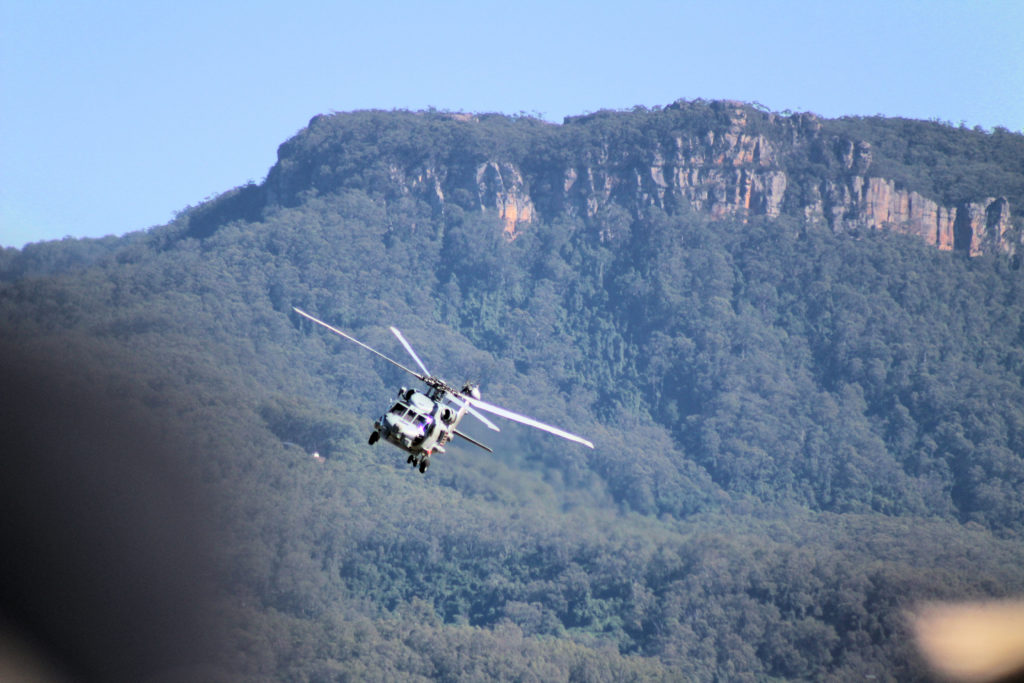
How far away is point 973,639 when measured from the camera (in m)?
126

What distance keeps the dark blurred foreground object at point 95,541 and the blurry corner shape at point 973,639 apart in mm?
52866

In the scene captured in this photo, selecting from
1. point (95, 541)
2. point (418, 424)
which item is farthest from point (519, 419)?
point (95, 541)

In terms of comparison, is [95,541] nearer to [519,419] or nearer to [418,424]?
[418,424]

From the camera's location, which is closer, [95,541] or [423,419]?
[423,419]

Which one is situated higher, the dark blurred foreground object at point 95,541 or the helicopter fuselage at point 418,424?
Answer: the helicopter fuselage at point 418,424

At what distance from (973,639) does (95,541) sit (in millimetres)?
64218

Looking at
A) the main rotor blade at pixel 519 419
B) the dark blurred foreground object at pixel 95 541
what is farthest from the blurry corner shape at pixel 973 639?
the dark blurred foreground object at pixel 95 541

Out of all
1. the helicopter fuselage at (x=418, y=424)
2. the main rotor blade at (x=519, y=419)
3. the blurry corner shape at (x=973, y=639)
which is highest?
the main rotor blade at (x=519, y=419)

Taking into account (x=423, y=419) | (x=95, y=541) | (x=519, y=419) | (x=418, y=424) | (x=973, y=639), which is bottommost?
(x=973, y=639)

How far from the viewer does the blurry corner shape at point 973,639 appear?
4264 inches

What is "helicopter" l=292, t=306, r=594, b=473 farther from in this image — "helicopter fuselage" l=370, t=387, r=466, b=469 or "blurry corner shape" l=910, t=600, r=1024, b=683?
"blurry corner shape" l=910, t=600, r=1024, b=683

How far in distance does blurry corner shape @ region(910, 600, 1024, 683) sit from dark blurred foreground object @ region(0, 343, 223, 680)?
52866 mm

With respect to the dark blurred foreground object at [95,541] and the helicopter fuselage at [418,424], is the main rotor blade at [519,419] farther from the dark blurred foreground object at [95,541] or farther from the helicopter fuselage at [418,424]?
the dark blurred foreground object at [95,541]

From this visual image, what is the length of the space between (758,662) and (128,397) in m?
66.1
